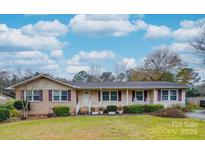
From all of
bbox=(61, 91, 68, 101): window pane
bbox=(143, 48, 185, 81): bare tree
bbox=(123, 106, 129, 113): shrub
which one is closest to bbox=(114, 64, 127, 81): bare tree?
bbox=(143, 48, 185, 81): bare tree

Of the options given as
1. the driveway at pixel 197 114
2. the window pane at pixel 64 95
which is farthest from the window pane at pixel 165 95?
the window pane at pixel 64 95

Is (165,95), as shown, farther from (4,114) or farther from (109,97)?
(4,114)

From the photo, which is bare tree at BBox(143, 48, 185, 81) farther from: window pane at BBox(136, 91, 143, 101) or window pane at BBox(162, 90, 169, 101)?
window pane at BBox(162, 90, 169, 101)

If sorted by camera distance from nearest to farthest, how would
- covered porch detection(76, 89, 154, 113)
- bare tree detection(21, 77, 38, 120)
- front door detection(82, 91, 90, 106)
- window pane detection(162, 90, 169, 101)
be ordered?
bare tree detection(21, 77, 38, 120)
window pane detection(162, 90, 169, 101)
covered porch detection(76, 89, 154, 113)
front door detection(82, 91, 90, 106)

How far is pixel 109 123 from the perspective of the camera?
40.1 ft

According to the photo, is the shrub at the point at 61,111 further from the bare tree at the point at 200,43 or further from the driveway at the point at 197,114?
the bare tree at the point at 200,43

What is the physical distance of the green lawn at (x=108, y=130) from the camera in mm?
9945

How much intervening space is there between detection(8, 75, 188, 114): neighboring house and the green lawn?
Answer: 11.8 feet

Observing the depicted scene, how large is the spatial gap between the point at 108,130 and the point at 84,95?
25.0 feet

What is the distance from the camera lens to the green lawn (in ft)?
32.6
